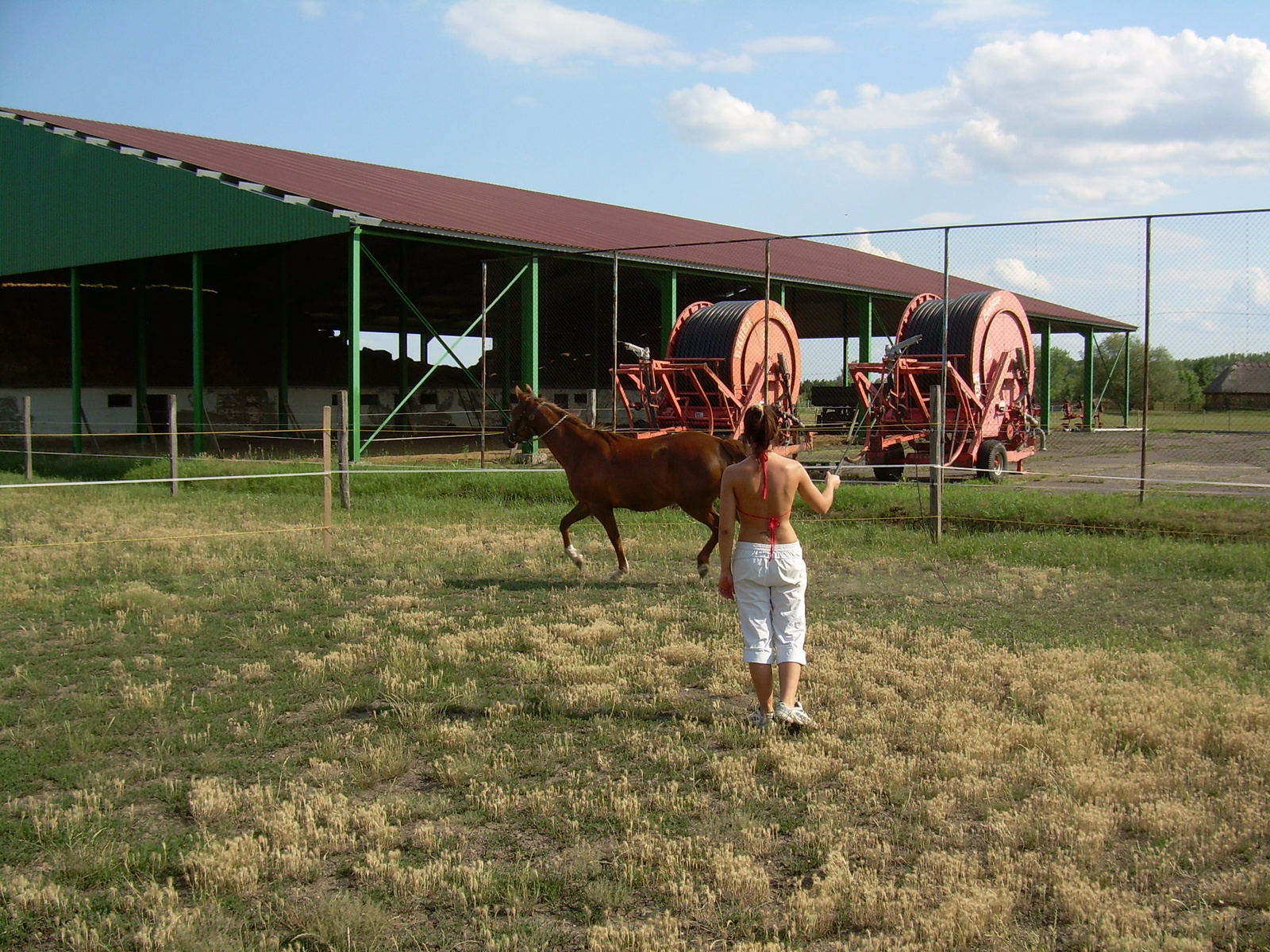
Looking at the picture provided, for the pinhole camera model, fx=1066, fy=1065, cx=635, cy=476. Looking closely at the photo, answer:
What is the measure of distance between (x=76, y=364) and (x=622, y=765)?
82.4 feet

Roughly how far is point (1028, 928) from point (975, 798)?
1.12 meters

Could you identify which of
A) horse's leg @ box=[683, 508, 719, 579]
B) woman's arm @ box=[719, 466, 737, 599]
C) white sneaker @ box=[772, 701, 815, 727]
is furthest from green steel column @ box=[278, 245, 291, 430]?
white sneaker @ box=[772, 701, 815, 727]

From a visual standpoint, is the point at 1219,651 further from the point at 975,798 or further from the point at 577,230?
the point at 577,230

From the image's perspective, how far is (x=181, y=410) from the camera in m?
28.8

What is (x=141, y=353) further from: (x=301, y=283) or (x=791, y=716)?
(x=791, y=716)

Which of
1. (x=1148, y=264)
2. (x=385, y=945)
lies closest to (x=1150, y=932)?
(x=385, y=945)

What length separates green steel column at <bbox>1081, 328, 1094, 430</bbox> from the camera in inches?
1090

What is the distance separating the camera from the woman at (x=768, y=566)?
573 cm

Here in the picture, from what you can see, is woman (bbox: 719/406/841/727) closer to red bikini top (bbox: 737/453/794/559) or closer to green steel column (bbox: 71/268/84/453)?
red bikini top (bbox: 737/453/794/559)

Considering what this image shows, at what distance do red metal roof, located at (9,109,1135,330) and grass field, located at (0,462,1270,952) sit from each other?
10562 millimetres

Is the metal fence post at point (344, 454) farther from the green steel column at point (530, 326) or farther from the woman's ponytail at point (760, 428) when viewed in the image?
the woman's ponytail at point (760, 428)

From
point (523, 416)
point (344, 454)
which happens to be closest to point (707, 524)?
point (523, 416)

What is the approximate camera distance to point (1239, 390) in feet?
120

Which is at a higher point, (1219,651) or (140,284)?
(140,284)
